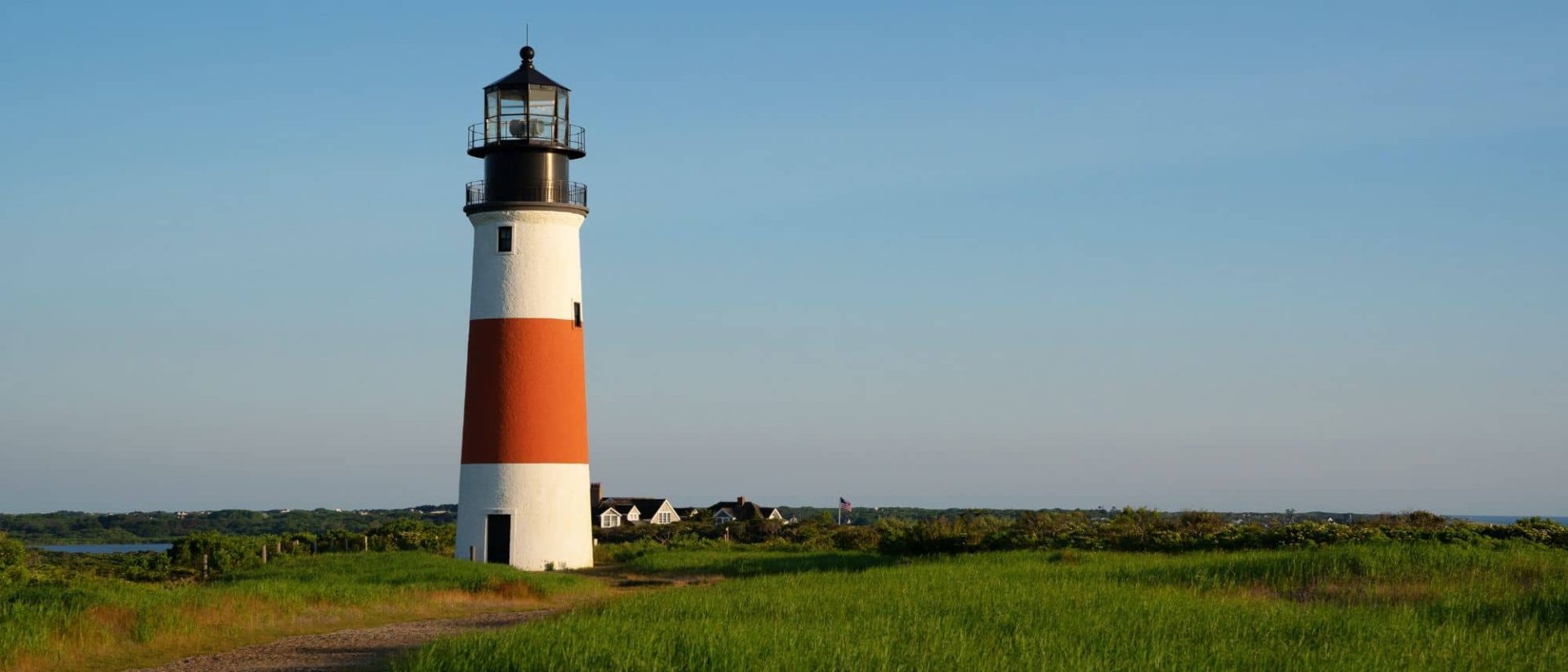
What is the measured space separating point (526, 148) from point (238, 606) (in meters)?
16.0

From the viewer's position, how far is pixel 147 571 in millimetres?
39344

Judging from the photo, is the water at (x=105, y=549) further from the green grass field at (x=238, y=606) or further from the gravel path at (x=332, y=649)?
the gravel path at (x=332, y=649)

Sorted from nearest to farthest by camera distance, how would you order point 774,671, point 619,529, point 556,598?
point 774,671, point 556,598, point 619,529

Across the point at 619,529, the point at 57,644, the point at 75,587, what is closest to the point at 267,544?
the point at 619,529

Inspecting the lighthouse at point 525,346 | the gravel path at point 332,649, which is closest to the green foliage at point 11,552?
the lighthouse at point 525,346

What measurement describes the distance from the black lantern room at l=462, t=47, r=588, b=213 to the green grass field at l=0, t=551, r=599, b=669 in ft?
30.5

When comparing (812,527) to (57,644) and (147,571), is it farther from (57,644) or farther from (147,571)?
(57,644)

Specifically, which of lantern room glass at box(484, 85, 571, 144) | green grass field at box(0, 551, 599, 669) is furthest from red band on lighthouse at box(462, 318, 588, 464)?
lantern room glass at box(484, 85, 571, 144)

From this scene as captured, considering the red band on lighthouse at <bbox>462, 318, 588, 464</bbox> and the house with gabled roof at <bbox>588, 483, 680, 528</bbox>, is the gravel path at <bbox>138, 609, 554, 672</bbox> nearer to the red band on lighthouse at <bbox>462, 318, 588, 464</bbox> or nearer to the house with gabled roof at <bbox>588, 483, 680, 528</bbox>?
the red band on lighthouse at <bbox>462, 318, 588, 464</bbox>

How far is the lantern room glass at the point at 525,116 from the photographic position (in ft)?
119

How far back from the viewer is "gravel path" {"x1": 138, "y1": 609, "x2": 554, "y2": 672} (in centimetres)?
1831

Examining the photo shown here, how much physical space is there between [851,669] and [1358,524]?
24337mm

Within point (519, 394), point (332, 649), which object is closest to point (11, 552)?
point (519, 394)

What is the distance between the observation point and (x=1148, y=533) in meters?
36.0
